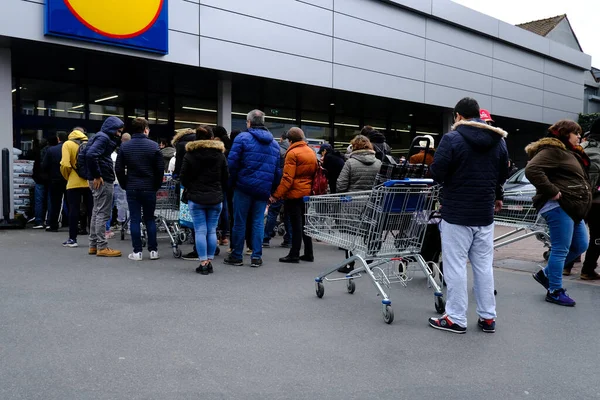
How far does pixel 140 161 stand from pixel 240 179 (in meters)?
1.46

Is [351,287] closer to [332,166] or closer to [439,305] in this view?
[439,305]

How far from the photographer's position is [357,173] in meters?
7.41

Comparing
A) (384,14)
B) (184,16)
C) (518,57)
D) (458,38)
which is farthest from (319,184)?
(518,57)

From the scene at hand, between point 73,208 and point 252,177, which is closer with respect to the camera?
point 252,177

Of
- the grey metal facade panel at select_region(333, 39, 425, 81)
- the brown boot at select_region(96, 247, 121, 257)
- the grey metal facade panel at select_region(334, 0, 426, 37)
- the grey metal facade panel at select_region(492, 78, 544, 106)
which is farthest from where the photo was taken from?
the grey metal facade panel at select_region(492, 78, 544, 106)

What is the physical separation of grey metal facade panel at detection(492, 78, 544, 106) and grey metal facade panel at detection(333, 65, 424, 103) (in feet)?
18.0

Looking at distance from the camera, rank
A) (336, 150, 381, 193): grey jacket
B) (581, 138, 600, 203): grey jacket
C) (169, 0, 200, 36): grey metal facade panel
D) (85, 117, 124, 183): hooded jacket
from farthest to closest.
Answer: (169, 0, 200, 36): grey metal facade panel
(85, 117, 124, 183): hooded jacket
(336, 150, 381, 193): grey jacket
(581, 138, 600, 203): grey jacket

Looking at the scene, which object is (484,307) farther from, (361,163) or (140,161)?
(140,161)

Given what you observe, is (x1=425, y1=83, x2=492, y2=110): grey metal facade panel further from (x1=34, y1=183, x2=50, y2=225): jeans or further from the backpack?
(x1=34, y1=183, x2=50, y2=225): jeans

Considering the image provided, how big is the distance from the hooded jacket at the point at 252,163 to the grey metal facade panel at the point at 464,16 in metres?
14.8

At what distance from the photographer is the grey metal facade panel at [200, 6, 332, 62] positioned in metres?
14.0

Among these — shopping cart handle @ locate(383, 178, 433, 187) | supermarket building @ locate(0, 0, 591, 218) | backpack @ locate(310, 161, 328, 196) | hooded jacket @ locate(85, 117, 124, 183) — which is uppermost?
supermarket building @ locate(0, 0, 591, 218)

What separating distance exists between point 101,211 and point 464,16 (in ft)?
59.1

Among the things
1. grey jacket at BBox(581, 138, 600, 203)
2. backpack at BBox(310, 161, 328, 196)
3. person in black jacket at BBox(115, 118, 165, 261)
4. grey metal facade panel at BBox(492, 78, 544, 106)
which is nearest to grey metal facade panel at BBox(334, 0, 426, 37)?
grey metal facade panel at BBox(492, 78, 544, 106)
